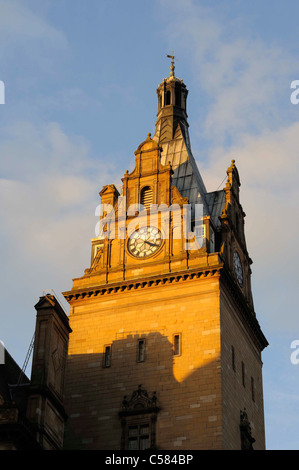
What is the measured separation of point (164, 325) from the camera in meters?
58.1

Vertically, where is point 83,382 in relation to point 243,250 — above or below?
below

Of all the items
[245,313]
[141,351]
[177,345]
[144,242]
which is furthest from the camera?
[144,242]

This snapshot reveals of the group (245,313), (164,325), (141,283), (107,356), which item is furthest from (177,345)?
(245,313)

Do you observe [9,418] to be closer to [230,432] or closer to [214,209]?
[230,432]

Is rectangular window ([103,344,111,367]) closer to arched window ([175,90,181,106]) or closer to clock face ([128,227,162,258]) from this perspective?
clock face ([128,227,162,258])

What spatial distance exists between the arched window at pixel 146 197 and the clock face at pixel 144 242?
2216 millimetres

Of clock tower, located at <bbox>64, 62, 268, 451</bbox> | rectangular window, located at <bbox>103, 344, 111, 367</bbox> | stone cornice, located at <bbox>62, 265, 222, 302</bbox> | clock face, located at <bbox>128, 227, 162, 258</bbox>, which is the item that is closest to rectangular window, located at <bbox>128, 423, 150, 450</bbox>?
clock tower, located at <bbox>64, 62, 268, 451</bbox>

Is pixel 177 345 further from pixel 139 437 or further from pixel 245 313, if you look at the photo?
pixel 245 313

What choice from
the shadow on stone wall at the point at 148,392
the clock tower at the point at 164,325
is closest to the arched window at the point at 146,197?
the clock tower at the point at 164,325

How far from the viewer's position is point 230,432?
54375mm

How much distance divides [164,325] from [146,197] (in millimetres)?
9972

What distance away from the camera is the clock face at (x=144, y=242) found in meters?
61.3
